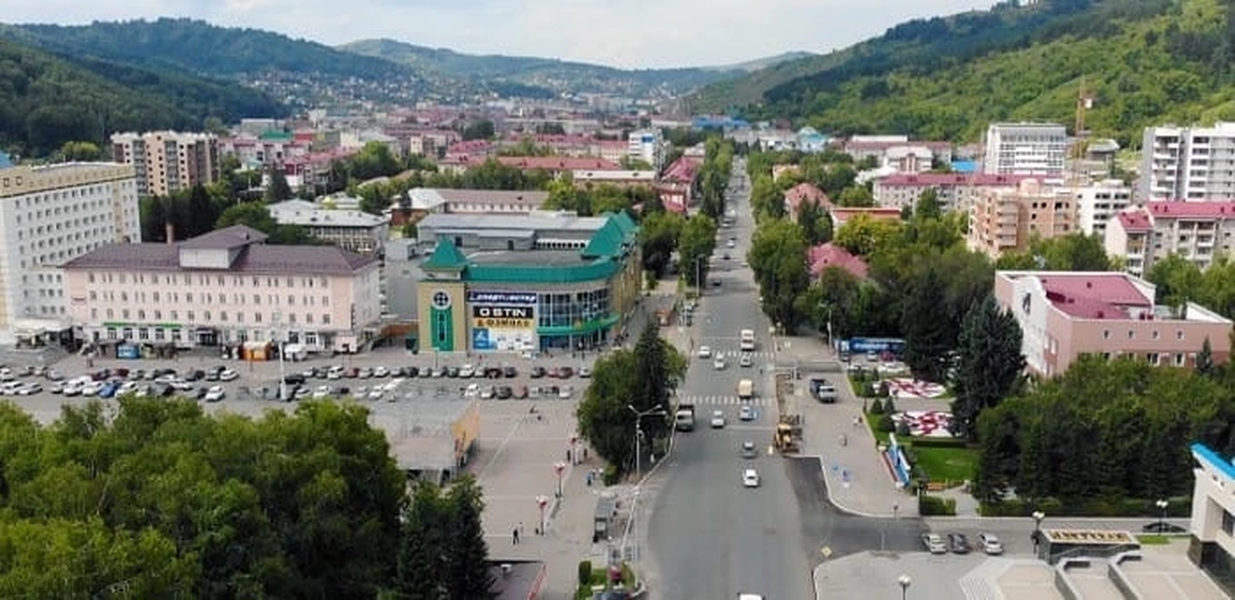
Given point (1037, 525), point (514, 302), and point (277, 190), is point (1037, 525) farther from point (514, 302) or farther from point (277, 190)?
point (277, 190)

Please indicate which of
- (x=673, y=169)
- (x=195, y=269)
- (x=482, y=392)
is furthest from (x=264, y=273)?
(x=673, y=169)

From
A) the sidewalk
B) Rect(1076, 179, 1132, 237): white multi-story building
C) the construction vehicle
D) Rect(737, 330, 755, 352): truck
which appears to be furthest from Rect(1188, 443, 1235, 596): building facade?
Rect(1076, 179, 1132, 237): white multi-story building

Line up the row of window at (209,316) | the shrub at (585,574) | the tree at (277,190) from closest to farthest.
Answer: the shrub at (585,574) → the row of window at (209,316) → the tree at (277,190)

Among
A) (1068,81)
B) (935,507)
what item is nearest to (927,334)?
(935,507)

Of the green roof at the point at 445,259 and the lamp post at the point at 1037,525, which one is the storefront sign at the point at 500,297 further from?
the lamp post at the point at 1037,525

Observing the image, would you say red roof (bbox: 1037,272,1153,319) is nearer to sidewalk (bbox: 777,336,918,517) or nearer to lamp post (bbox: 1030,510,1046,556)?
sidewalk (bbox: 777,336,918,517)

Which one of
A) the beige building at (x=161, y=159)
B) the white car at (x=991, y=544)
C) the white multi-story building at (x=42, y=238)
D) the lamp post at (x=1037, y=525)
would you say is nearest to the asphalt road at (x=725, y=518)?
the white car at (x=991, y=544)

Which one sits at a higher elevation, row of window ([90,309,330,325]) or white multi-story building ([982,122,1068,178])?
white multi-story building ([982,122,1068,178])
